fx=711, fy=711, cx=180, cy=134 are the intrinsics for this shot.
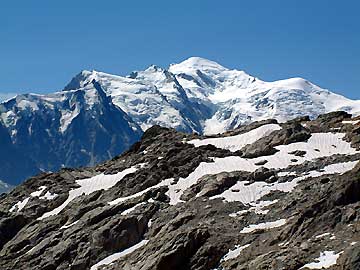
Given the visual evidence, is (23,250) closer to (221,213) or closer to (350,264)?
(221,213)

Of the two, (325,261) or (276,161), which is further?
(276,161)

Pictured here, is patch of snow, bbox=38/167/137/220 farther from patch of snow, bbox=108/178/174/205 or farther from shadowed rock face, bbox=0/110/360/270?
patch of snow, bbox=108/178/174/205

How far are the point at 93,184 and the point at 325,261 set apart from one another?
43.8 meters

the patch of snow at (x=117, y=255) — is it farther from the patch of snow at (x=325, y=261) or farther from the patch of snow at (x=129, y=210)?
the patch of snow at (x=325, y=261)

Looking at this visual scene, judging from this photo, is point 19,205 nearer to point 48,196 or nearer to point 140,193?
point 48,196

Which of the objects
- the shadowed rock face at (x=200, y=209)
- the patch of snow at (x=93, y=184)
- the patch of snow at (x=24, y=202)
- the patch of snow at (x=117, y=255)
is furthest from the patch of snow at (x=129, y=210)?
the patch of snow at (x=24, y=202)

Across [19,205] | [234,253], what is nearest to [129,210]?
[234,253]

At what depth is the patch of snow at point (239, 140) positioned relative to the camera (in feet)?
285

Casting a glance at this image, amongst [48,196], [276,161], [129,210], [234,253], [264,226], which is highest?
[48,196]

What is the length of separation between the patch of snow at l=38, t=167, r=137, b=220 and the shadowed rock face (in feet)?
0.87

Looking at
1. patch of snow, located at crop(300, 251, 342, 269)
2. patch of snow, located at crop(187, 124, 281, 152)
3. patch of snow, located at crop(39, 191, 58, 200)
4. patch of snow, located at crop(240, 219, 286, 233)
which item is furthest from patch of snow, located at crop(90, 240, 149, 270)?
patch of snow, located at crop(187, 124, 281, 152)

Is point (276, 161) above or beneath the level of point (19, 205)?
beneath

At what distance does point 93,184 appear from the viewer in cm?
8250

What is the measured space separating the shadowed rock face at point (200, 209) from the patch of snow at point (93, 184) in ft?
0.87
